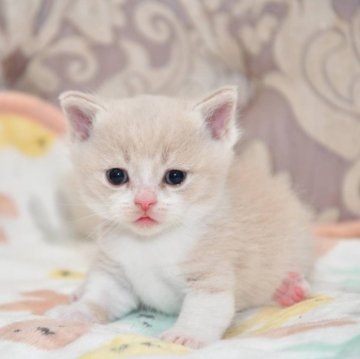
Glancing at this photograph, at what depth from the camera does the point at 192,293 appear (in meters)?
1.43

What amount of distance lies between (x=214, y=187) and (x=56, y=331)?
47 centimetres

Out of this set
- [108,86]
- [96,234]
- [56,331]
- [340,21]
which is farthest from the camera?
[108,86]

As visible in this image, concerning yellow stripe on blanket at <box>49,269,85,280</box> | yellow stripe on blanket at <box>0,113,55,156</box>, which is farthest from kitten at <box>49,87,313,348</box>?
yellow stripe on blanket at <box>0,113,55,156</box>

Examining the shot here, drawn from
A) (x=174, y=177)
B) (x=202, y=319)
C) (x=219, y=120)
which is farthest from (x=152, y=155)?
(x=202, y=319)

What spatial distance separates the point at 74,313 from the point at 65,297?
0.83ft

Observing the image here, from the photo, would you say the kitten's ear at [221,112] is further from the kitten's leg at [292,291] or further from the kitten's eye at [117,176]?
the kitten's leg at [292,291]

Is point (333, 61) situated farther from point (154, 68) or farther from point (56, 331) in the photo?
point (56, 331)

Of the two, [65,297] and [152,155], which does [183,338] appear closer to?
[152,155]

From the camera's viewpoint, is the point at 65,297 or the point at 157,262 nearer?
the point at 157,262

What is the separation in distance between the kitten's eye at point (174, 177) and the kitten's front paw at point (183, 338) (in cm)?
31

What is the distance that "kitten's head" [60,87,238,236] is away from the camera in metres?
1.38

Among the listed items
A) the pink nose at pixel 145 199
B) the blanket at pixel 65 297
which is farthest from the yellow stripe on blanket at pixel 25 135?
the pink nose at pixel 145 199

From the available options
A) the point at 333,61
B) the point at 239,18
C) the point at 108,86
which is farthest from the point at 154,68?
the point at 333,61

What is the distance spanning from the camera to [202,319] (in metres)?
1.34
